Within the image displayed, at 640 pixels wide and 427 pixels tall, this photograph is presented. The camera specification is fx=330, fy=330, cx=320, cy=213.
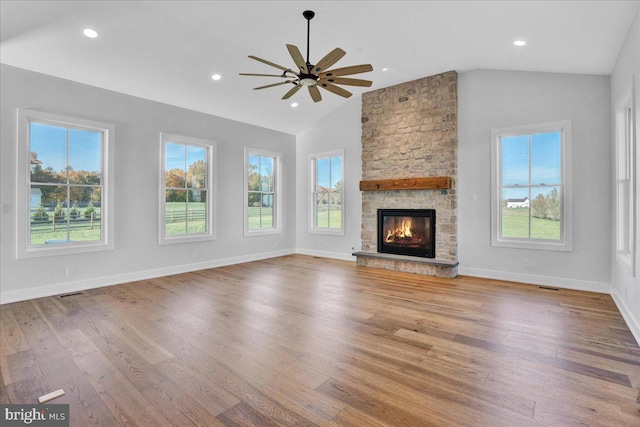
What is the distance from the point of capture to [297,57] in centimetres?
306

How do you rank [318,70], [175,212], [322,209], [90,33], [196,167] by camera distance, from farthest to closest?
[322,209], [196,167], [175,212], [90,33], [318,70]

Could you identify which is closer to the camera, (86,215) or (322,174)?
(86,215)

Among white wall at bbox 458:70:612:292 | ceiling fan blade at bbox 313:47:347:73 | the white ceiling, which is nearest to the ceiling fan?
ceiling fan blade at bbox 313:47:347:73

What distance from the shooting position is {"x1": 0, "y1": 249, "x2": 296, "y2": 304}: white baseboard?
425cm

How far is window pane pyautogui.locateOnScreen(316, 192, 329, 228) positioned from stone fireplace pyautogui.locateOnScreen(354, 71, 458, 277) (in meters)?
1.12

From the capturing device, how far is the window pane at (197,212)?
6160mm

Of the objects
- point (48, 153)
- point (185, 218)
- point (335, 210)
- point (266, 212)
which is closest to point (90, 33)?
point (48, 153)

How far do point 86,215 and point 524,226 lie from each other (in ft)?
22.2

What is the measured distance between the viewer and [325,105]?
700 centimetres

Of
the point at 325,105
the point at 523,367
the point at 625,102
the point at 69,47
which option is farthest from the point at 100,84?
the point at 625,102

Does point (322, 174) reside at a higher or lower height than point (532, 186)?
higher

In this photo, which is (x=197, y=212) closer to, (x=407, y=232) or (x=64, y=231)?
(x=64, y=231)

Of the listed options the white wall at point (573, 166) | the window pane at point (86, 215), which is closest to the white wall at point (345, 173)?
the white wall at point (573, 166)

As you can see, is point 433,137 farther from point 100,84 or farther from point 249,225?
point 100,84
